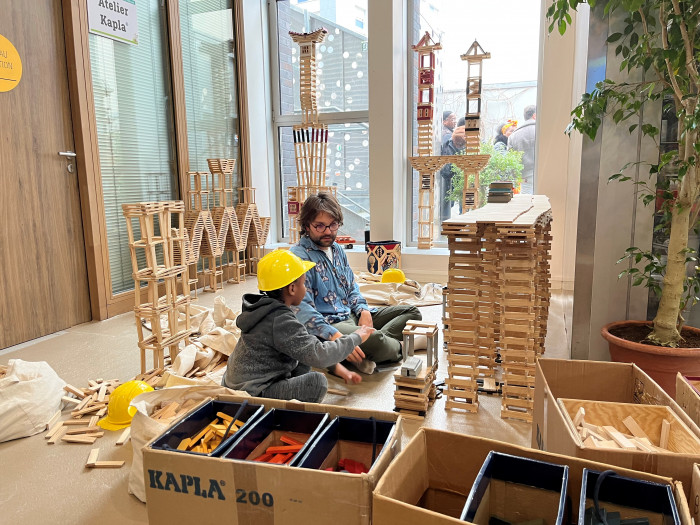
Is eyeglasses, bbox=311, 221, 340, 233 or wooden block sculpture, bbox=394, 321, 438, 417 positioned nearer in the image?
wooden block sculpture, bbox=394, 321, 438, 417

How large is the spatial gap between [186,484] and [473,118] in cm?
535

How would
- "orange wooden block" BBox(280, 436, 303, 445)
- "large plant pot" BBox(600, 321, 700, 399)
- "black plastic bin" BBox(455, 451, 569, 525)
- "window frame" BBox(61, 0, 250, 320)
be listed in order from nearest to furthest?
"black plastic bin" BBox(455, 451, 569, 525) < "orange wooden block" BBox(280, 436, 303, 445) < "large plant pot" BBox(600, 321, 700, 399) < "window frame" BBox(61, 0, 250, 320)

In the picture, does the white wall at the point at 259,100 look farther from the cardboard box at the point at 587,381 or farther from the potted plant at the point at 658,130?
the cardboard box at the point at 587,381

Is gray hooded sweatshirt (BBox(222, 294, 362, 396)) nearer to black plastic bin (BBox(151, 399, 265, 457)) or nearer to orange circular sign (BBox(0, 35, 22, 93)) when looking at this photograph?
black plastic bin (BBox(151, 399, 265, 457))

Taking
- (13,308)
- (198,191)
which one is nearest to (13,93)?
(13,308)

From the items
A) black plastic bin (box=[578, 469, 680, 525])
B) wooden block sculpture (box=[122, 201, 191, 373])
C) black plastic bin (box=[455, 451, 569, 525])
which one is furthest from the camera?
wooden block sculpture (box=[122, 201, 191, 373])

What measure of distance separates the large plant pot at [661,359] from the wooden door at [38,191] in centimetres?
399

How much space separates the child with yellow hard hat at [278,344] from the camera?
2.26m

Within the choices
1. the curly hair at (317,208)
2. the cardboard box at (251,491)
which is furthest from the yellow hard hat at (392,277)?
the cardboard box at (251,491)

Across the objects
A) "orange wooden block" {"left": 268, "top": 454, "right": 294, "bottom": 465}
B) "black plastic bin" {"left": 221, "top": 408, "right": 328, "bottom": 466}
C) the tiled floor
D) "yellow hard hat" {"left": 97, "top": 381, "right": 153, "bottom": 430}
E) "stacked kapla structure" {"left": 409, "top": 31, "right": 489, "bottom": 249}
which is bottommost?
the tiled floor

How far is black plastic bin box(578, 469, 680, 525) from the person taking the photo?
1104 millimetres

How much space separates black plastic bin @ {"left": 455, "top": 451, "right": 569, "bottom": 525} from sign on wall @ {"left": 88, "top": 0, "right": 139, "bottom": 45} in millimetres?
4723

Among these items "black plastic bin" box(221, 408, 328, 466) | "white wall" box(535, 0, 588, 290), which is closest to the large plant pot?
"black plastic bin" box(221, 408, 328, 466)

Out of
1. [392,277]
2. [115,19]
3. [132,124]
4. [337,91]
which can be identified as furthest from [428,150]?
[115,19]
